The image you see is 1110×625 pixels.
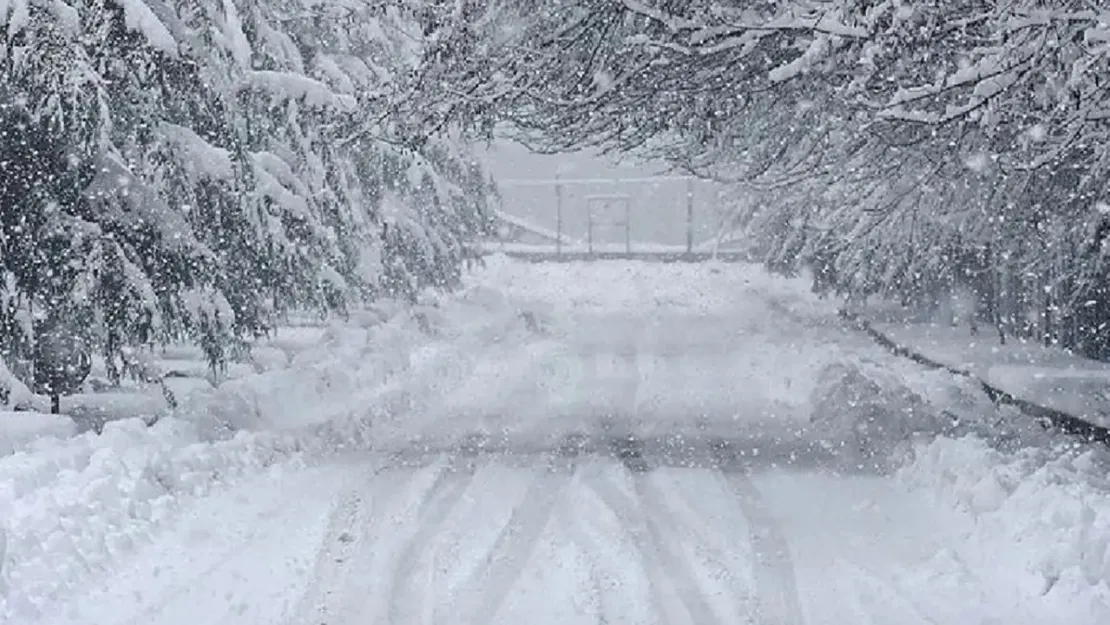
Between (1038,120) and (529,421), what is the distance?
8234 mm

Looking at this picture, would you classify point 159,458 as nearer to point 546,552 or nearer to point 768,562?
point 546,552

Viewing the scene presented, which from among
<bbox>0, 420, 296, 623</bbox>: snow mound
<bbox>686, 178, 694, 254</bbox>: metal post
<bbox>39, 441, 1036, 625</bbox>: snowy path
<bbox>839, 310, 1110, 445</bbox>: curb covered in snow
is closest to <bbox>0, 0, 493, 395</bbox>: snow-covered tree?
<bbox>0, 420, 296, 623</bbox>: snow mound

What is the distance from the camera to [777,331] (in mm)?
27922

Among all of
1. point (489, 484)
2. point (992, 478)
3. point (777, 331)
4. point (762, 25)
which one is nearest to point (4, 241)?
point (489, 484)

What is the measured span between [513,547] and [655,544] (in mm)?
936

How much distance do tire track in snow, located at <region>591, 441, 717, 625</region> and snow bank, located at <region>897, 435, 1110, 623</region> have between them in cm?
168

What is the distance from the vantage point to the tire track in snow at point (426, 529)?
740 centimetres

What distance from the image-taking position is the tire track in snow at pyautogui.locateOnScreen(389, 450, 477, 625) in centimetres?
740

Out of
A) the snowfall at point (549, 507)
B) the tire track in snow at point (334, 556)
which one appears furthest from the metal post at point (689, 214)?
the tire track in snow at point (334, 556)

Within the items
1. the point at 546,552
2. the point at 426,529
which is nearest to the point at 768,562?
the point at 546,552

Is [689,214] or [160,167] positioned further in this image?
[689,214]

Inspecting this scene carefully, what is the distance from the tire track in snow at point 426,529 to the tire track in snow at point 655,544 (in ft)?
3.90

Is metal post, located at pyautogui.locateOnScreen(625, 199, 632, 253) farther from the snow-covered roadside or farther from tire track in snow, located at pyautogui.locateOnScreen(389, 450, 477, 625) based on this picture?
tire track in snow, located at pyautogui.locateOnScreen(389, 450, 477, 625)

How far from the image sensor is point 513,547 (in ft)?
29.0
